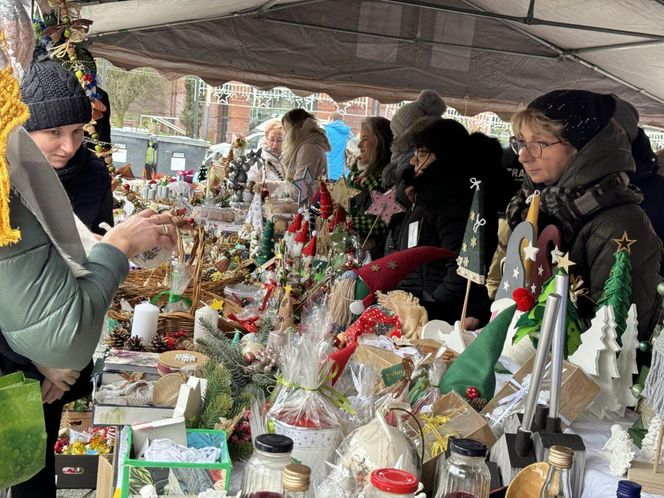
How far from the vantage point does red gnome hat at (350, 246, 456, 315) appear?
251 centimetres

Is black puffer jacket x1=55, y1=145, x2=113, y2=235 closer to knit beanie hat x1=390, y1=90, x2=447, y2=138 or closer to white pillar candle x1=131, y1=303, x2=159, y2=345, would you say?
white pillar candle x1=131, y1=303, x2=159, y2=345

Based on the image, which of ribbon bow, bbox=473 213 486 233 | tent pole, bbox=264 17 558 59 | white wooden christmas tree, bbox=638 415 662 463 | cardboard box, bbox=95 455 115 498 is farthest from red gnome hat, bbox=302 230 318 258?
Answer: tent pole, bbox=264 17 558 59

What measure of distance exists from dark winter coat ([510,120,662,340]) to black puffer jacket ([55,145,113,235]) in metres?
1.47

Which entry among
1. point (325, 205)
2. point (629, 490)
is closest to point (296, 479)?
point (629, 490)

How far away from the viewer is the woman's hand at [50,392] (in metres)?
1.45

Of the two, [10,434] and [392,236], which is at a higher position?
[10,434]

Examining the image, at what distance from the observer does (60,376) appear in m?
1.43

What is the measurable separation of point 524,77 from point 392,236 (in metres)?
2.85

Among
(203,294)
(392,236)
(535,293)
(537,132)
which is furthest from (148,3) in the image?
(535,293)

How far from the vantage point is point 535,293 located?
6.41 ft

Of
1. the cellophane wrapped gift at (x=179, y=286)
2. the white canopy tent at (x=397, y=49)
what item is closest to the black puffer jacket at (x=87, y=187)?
the cellophane wrapped gift at (x=179, y=286)

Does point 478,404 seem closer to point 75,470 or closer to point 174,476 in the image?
point 174,476

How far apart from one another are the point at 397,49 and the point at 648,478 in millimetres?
4819

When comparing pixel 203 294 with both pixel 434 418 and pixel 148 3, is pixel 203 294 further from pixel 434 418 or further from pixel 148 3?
pixel 148 3
